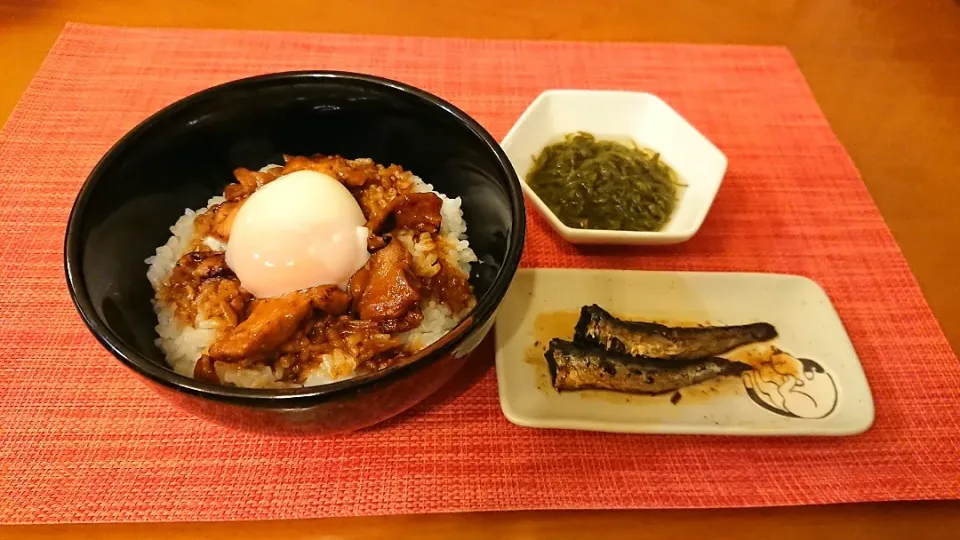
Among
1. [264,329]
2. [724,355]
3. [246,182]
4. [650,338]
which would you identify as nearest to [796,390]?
[724,355]

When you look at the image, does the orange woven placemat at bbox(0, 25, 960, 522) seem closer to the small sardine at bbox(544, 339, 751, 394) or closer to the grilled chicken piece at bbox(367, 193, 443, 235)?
the small sardine at bbox(544, 339, 751, 394)

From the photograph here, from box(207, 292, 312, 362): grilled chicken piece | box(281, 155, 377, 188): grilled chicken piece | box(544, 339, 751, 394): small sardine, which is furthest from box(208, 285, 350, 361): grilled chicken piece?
box(544, 339, 751, 394): small sardine

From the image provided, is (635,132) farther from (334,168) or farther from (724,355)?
(334,168)

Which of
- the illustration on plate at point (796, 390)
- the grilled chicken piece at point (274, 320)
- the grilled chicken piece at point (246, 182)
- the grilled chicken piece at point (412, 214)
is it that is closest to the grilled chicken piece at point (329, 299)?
the grilled chicken piece at point (274, 320)

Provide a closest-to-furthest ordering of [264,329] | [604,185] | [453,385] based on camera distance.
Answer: [264,329], [453,385], [604,185]

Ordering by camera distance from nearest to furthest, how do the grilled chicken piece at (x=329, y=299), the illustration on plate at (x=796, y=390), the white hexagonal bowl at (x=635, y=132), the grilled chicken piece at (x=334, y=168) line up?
the grilled chicken piece at (x=329, y=299)
the illustration on plate at (x=796, y=390)
the grilled chicken piece at (x=334, y=168)
the white hexagonal bowl at (x=635, y=132)

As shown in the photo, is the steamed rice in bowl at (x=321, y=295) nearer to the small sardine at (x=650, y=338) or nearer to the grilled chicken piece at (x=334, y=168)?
the grilled chicken piece at (x=334, y=168)

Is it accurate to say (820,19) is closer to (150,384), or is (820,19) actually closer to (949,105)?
(949,105)
